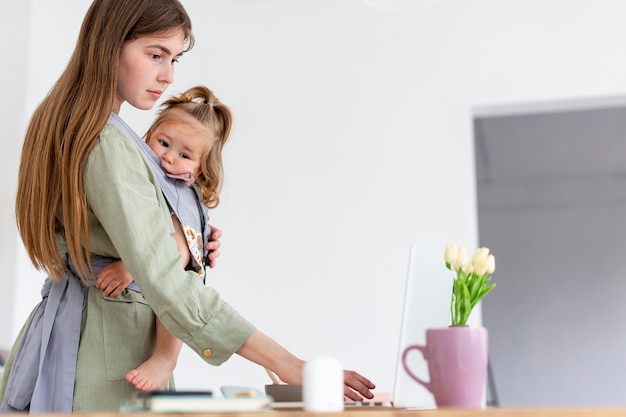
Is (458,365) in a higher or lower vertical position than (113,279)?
lower

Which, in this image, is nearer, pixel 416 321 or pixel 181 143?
pixel 416 321

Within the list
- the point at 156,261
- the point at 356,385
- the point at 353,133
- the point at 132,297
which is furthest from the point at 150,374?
the point at 353,133

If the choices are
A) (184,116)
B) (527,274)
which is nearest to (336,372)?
(184,116)

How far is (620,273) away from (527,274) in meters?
0.76

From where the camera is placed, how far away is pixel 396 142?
3.64 meters

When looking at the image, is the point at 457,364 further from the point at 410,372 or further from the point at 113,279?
the point at 113,279

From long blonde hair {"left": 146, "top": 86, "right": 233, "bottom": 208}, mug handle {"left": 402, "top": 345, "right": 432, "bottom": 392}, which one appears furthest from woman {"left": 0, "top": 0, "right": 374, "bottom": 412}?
long blonde hair {"left": 146, "top": 86, "right": 233, "bottom": 208}

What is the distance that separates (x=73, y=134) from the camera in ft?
4.54

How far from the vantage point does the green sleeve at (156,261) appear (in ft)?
3.95

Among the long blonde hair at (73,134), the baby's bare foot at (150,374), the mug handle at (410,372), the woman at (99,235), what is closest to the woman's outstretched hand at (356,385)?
the woman at (99,235)

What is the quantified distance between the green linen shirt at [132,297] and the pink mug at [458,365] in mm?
330

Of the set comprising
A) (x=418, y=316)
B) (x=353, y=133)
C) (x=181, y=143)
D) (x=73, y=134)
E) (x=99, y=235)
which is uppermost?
(x=353, y=133)

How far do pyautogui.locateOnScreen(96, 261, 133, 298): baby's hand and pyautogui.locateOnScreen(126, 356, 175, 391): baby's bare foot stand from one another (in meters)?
0.14

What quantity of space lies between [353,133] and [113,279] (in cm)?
241
